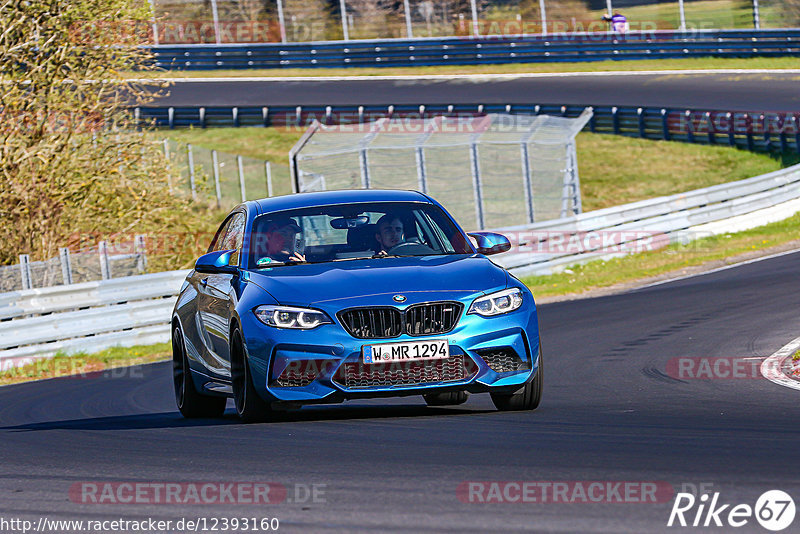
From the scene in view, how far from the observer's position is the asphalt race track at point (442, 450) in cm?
532

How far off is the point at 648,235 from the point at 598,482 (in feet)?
61.3

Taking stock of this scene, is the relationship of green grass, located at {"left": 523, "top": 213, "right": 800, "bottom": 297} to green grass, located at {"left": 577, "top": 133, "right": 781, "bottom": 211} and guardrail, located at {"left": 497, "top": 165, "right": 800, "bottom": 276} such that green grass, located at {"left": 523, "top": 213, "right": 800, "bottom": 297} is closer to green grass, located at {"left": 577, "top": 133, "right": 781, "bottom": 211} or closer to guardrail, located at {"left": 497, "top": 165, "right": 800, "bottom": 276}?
guardrail, located at {"left": 497, "top": 165, "right": 800, "bottom": 276}

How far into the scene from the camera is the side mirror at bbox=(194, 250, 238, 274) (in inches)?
357

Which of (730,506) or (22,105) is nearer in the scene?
(730,506)

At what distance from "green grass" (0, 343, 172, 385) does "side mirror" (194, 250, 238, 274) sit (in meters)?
7.45

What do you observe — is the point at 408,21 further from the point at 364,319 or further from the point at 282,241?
the point at 364,319

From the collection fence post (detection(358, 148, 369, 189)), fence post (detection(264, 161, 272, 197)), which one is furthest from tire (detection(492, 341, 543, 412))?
fence post (detection(264, 161, 272, 197))

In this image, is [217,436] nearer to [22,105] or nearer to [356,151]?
[22,105]

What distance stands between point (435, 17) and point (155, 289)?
32851 mm

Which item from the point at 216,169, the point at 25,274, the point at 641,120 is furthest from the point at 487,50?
the point at 25,274

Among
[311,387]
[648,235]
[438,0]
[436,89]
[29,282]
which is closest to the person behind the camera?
[311,387]

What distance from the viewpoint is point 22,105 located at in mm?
22094

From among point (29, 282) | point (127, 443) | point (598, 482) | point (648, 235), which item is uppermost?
point (598, 482)

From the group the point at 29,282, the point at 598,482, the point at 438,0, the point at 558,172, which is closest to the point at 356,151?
the point at 558,172
